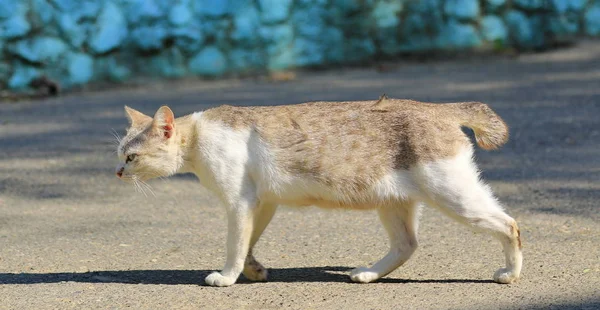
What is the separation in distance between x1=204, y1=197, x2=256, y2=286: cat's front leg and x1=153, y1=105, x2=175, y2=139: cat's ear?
0.48 meters

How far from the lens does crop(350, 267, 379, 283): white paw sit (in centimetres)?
454

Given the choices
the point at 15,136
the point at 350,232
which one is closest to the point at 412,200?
the point at 350,232

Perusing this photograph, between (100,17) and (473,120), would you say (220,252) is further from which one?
(100,17)

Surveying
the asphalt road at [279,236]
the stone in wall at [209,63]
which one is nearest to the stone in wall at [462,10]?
the asphalt road at [279,236]

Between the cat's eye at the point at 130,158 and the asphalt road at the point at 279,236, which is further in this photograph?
the cat's eye at the point at 130,158

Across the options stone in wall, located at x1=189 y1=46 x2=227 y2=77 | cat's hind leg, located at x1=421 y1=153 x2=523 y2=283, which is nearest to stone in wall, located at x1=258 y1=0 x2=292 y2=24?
stone in wall, located at x1=189 y1=46 x2=227 y2=77

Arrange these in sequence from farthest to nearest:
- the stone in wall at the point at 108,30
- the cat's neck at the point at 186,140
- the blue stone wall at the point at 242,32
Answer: the stone in wall at the point at 108,30 → the blue stone wall at the point at 242,32 → the cat's neck at the point at 186,140

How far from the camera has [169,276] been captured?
4.74 metres

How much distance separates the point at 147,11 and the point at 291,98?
8.79 ft

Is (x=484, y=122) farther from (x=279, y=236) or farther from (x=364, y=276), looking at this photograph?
(x=279, y=236)

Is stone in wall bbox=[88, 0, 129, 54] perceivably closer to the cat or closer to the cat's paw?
the cat

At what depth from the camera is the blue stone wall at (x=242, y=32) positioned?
1143 centimetres

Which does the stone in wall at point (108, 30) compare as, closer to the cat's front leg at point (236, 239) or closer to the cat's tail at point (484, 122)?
the cat's front leg at point (236, 239)

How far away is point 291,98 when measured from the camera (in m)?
10.1
